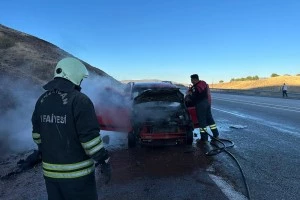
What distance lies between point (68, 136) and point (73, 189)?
479 millimetres

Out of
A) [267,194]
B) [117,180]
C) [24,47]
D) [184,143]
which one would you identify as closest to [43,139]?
[117,180]

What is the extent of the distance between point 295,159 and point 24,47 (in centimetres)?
2626

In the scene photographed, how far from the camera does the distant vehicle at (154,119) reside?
8.20m

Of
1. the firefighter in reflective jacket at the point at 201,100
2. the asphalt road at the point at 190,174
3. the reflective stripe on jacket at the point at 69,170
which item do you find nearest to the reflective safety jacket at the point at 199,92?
the firefighter in reflective jacket at the point at 201,100

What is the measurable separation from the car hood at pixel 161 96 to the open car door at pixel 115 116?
1.32ft

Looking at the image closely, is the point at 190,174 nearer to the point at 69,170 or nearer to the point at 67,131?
the point at 69,170

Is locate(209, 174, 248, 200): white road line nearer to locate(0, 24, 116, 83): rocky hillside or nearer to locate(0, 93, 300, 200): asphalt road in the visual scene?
locate(0, 93, 300, 200): asphalt road

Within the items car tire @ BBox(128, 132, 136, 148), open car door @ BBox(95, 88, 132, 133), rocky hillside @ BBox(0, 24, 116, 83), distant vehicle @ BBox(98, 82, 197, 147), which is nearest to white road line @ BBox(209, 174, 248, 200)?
distant vehicle @ BBox(98, 82, 197, 147)

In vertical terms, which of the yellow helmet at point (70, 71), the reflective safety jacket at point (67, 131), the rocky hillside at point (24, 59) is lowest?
the reflective safety jacket at point (67, 131)

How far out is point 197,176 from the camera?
6.17m

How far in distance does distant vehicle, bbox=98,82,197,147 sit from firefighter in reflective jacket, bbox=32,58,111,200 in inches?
192

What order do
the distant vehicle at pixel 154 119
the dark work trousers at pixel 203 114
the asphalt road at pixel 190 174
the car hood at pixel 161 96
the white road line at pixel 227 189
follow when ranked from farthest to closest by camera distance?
the dark work trousers at pixel 203 114 → the car hood at pixel 161 96 → the distant vehicle at pixel 154 119 → the asphalt road at pixel 190 174 → the white road line at pixel 227 189

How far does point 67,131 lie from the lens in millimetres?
3121

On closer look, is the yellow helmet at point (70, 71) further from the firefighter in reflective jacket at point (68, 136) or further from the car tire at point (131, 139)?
the car tire at point (131, 139)
